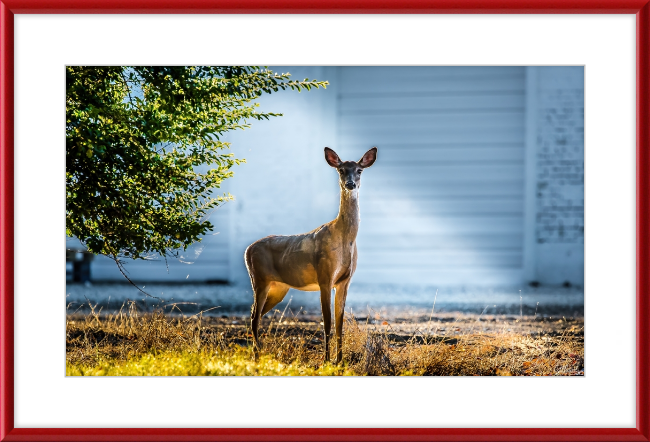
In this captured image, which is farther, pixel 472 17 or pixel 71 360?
pixel 71 360

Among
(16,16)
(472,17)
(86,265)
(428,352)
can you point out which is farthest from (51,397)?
(86,265)

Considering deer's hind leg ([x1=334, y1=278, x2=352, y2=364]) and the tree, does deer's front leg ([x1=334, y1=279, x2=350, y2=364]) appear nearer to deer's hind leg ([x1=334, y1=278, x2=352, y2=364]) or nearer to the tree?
deer's hind leg ([x1=334, y1=278, x2=352, y2=364])

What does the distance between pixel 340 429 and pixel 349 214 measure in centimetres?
139

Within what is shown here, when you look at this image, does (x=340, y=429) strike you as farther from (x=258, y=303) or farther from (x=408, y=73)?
(x=408, y=73)

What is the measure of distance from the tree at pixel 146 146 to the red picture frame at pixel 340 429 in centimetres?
70

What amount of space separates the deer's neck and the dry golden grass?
0.78 m

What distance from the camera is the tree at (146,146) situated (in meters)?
4.26

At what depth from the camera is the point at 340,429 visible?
3340mm

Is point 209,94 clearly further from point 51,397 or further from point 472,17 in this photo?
point 51,397

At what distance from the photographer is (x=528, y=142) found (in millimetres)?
6586

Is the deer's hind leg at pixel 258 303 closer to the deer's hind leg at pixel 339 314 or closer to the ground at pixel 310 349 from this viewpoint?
the ground at pixel 310 349
